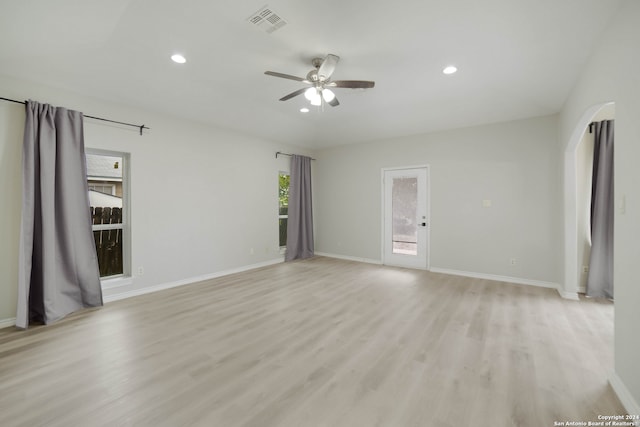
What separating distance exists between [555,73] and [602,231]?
2336 mm

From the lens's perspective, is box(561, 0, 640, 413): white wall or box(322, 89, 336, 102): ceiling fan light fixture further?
box(322, 89, 336, 102): ceiling fan light fixture

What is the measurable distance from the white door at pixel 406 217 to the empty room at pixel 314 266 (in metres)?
0.06

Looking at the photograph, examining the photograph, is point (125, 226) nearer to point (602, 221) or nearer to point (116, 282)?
point (116, 282)

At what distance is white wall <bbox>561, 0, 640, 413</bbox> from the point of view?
64.2 inches

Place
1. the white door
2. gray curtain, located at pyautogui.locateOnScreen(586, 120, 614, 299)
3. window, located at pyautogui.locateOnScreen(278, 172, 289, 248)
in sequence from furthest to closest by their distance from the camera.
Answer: window, located at pyautogui.locateOnScreen(278, 172, 289, 248) < the white door < gray curtain, located at pyautogui.locateOnScreen(586, 120, 614, 299)

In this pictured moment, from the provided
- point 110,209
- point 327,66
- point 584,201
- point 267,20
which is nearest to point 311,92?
point 327,66

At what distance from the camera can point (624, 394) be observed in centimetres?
172

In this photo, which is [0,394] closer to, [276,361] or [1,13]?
[276,361]

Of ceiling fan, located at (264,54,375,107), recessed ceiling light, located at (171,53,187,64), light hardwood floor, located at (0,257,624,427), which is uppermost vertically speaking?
recessed ceiling light, located at (171,53,187,64)

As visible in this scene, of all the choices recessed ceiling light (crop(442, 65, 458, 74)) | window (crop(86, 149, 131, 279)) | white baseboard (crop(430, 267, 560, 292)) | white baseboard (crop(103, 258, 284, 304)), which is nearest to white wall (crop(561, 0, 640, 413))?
recessed ceiling light (crop(442, 65, 458, 74))

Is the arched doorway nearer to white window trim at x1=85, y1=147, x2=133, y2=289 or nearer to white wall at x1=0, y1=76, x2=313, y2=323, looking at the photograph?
white wall at x1=0, y1=76, x2=313, y2=323

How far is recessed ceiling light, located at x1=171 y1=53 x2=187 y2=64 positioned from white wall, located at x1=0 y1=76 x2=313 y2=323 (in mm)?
1430

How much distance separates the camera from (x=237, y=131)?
5.16m

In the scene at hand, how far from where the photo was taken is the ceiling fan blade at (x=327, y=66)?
2.74 metres
